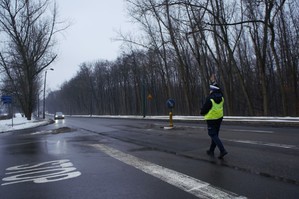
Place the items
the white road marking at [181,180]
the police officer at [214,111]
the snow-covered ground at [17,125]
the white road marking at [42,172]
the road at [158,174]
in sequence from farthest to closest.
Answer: the snow-covered ground at [17,125], the police officer at [214,111], the white road marking at [42,172], the road at [158,174], the white road marking at [181,180]

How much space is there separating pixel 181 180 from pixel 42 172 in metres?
3.26

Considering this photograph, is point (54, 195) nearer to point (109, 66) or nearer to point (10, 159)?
point (10, 159)

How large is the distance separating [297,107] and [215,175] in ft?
101

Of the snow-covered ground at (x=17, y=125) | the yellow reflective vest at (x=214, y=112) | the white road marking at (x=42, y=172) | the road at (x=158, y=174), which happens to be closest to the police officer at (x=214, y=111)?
the yellow reflective vest at (x=214, y=112)

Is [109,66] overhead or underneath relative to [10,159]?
overhead

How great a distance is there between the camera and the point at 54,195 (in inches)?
233

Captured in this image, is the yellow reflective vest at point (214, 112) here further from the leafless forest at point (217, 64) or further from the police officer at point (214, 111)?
the leafless forest at point (217, 64)

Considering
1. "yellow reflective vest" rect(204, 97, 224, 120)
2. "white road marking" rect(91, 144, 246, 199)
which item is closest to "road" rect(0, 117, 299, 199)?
"white road marking" rect(91, 144, 246, 199)

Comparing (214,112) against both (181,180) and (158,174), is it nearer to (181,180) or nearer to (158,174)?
(158,174)

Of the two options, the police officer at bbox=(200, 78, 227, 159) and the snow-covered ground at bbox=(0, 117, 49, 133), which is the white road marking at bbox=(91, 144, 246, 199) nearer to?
the police officer at bbox=(200, 78, 227, 159)

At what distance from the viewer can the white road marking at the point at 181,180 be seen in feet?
18.3

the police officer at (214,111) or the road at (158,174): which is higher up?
the police officer at (214,111)

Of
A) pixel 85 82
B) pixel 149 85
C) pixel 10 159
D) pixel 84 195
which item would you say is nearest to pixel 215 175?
pixel 84 195

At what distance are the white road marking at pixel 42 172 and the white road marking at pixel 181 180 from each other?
4.75 feet
